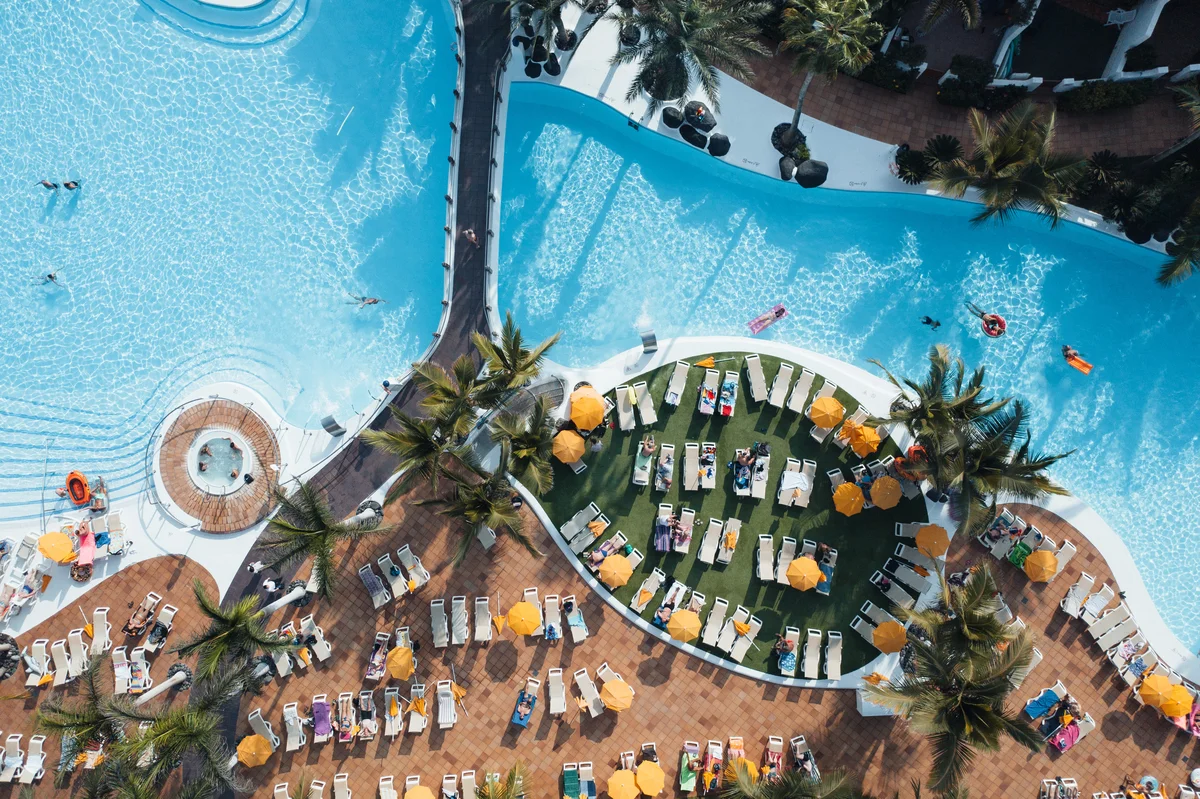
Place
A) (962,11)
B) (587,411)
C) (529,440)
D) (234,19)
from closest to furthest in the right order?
(529,440)
(962,11)
(587,411)
(234,19)

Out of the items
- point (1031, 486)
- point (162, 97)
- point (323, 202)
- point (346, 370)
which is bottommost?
point (1031, 486)

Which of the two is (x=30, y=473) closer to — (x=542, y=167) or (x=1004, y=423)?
(x=542, y=167)

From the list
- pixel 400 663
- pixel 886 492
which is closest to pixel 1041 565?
pixel 886 492

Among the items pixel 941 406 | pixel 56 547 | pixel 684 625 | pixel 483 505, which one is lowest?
pixel 684 625

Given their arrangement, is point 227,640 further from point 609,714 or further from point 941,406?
point 941,406

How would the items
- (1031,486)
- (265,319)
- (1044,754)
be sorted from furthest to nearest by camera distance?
(265,319)
(1044,754)
(1031,486)

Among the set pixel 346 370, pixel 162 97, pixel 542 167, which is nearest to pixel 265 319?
pixel 346 370

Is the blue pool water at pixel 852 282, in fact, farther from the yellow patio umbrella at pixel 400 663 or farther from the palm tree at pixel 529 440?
the yellow patio umbrella at pixel 400 663
